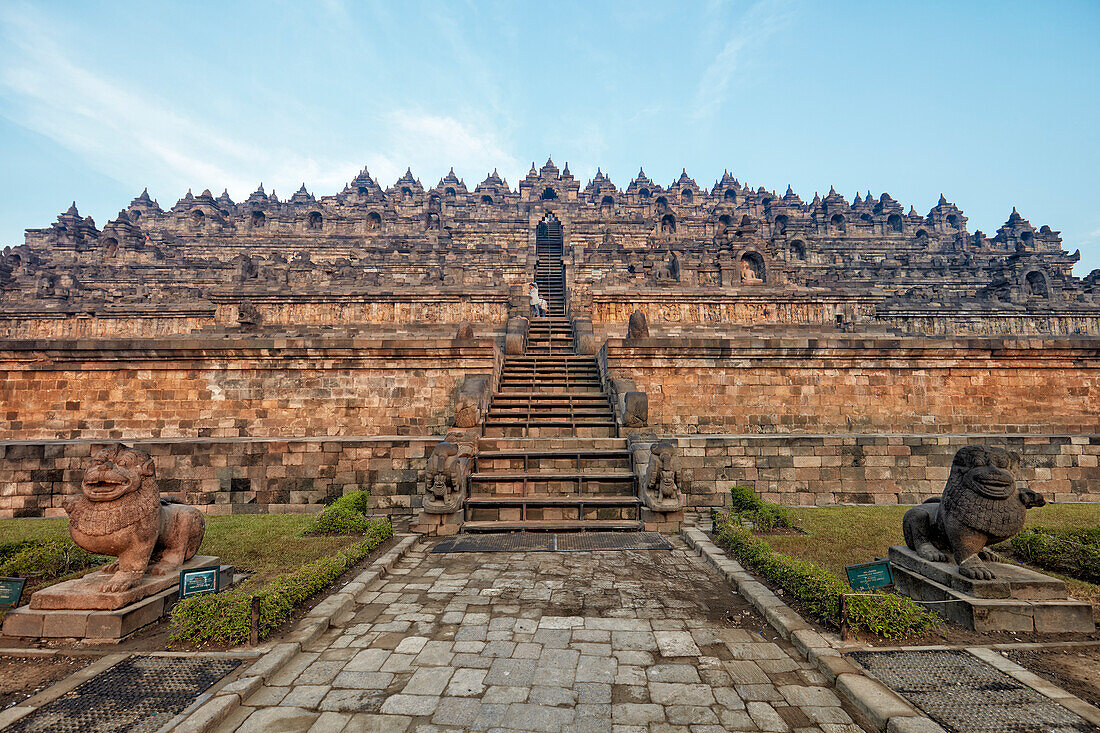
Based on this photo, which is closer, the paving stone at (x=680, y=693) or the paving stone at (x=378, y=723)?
the paving stone at (x=378, y=723)

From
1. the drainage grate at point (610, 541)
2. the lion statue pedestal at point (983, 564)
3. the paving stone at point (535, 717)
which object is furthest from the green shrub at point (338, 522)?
the lion statue pedestal at point (983, 564)

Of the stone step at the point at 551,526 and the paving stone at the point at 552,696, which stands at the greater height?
the stone step at the point at 551,526

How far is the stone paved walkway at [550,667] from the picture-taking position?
3.25 meters

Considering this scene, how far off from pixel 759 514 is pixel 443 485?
16.9 feet

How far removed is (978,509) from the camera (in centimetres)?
454

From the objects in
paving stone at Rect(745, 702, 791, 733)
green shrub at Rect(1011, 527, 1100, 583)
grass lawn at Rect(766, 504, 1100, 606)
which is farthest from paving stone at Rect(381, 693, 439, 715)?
green shrub at Rect(1011, 527, 1100, 583)

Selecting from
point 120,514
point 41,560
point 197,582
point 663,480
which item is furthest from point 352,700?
point 663,480

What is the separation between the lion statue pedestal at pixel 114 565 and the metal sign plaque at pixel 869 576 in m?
6.54

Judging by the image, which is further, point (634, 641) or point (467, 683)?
point (634, 641)

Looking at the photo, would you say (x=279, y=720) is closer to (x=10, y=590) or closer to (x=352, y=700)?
(x=352, y=700)

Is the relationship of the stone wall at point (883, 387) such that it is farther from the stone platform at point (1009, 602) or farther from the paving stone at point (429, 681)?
the paving stone at point (429, 681)

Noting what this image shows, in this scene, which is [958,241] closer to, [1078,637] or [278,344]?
[1078,637]

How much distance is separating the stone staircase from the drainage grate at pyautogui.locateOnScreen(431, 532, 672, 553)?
247 mm

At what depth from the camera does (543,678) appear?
3723 mm
